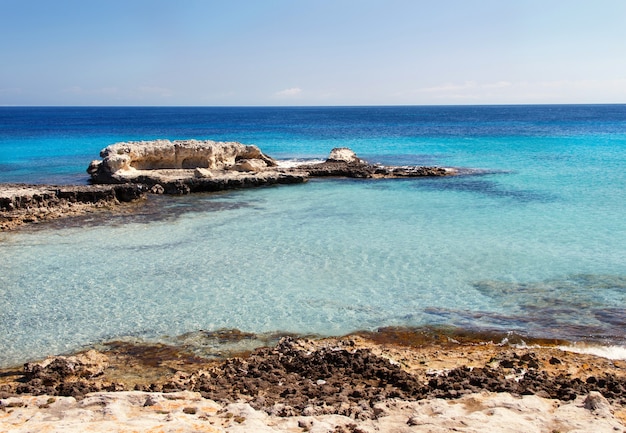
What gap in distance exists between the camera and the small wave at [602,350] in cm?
923

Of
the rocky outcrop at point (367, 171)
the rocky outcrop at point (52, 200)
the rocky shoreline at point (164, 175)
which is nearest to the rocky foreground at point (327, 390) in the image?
the rocky outcrop at point (52, 200)

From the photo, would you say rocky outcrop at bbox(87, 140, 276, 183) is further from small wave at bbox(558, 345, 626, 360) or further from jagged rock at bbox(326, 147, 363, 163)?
small wave at bbox(558, 345, 626, 360)

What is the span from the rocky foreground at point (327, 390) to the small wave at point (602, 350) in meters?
0.26

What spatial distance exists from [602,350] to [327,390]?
5035 millimetres

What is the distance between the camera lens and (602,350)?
9.44m

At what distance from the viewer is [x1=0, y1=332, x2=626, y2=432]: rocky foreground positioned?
6359 mm

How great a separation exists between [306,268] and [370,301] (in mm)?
2546

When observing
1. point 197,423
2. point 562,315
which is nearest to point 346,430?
point 197,423

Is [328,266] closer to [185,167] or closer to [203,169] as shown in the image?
[203,169]

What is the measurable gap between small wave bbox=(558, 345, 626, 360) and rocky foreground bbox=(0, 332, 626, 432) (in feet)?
0.87

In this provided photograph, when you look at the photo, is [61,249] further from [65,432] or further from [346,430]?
[346,430]

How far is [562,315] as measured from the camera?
10.9 metres

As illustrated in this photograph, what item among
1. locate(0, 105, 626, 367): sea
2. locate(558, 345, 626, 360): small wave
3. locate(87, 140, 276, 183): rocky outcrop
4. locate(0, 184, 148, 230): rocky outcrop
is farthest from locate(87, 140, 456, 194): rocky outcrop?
locate(558, 345, 626, 360): small wave

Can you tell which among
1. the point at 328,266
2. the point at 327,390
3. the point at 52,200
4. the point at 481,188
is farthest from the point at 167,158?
the point at 327,390
